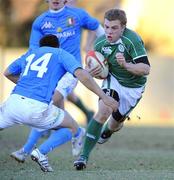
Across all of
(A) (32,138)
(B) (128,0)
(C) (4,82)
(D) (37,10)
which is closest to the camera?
(A) (32,138)

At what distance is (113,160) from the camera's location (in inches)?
444

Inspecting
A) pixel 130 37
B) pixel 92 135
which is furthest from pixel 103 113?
pixel 130 37

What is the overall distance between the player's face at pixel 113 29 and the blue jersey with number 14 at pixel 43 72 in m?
0.98

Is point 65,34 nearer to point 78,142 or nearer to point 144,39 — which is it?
point 78,142

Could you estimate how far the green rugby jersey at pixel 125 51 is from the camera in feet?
33.1

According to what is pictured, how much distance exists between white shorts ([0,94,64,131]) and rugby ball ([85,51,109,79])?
0.96 metres

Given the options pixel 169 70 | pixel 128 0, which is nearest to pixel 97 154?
pixel 169 70

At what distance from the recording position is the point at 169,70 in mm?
26562

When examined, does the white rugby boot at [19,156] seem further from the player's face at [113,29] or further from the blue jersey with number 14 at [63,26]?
the player's face at [113,29]

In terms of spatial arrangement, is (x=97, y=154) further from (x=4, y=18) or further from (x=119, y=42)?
(x=4, y=18)

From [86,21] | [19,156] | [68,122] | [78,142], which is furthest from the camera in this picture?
[86,21]

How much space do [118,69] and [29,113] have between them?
1.79 m

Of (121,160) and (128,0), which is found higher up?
(121,160)

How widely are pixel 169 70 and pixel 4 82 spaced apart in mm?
5466
